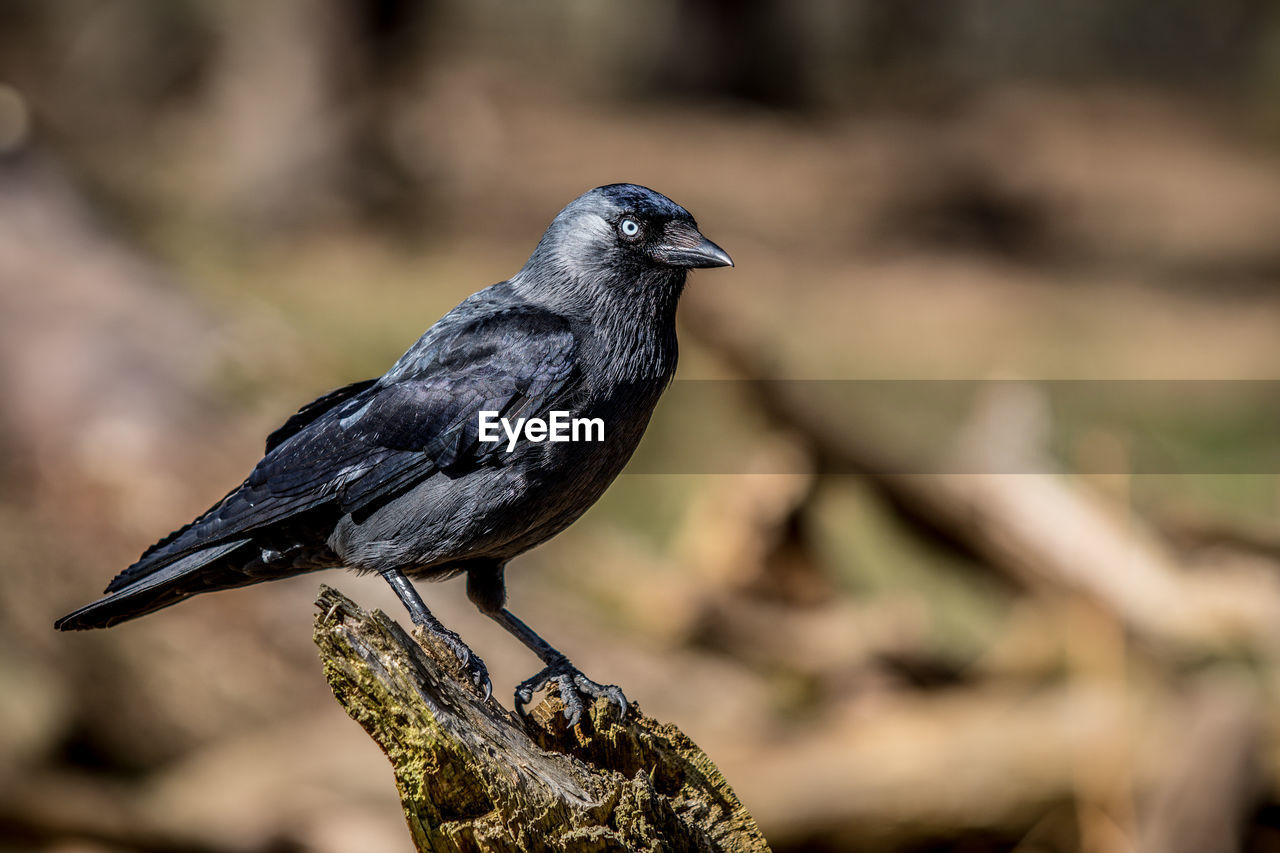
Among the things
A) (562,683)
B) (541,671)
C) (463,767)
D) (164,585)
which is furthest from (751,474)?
(463,767)

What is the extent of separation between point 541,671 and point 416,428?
2.81 feet

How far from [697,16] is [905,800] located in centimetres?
1832

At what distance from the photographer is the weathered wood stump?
3.09 meters

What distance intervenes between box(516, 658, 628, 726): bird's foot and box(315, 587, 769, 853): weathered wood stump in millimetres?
173

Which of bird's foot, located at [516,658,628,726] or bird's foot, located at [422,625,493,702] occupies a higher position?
bird's foot, located at [422,625,493,702]

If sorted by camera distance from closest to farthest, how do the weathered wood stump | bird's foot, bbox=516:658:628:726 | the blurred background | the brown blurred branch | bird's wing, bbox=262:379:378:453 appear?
the weathered wood stump < bird's foot, bbox=516:658:628:726 < bird's wing, bbox=262:379:378:453 < the blurred background < the brown blurred branch

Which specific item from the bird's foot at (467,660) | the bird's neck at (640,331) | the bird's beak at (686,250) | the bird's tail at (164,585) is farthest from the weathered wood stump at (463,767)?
the bird's beak at (686,250)

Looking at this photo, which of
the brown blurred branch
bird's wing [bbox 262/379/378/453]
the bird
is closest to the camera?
the bird

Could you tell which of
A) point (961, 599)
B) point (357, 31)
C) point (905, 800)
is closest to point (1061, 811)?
point (905, 800)

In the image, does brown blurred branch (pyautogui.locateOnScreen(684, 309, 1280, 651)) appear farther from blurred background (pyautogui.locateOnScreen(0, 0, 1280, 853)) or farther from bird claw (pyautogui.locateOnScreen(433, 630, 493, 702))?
bird claw (pyautogui.locateOnScreen(433, 630, 493, 702))

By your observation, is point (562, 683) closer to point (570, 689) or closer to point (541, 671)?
point (570, 689)

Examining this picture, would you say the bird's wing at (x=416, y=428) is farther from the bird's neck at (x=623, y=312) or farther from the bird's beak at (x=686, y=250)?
the bird's beak at (x=686, y=250)

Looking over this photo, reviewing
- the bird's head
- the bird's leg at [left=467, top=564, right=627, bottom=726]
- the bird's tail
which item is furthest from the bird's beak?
the bird's tail

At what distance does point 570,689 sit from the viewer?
367 centimetres
